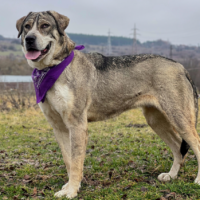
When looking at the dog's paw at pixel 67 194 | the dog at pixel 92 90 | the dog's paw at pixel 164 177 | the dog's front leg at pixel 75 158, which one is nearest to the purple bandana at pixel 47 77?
the dog at pixel 92 90

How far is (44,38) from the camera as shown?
374 cm

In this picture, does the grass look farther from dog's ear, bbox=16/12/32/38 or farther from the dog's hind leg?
dog's ear, bbox=16/12/32/38

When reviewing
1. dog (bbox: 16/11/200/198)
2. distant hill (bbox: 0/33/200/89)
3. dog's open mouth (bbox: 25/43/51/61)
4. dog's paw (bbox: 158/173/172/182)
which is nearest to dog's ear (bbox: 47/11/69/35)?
dog (bbox: 16/11/200/198)

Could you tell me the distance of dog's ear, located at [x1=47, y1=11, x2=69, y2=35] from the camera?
155 inches

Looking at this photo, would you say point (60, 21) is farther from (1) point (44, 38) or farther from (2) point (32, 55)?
(2) point (32, 55)

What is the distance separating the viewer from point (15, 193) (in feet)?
13.1

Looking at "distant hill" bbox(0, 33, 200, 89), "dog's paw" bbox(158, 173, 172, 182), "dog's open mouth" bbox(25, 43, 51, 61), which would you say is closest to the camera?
"dog's open mouth" bbox(25, 43, 51, 61)

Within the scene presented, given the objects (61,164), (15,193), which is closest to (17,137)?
(61,164)

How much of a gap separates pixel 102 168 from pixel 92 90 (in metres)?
1.67

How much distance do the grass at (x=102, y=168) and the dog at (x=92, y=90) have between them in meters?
0.33

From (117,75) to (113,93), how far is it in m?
0.30

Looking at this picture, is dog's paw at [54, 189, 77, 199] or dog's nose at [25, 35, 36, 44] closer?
dog's nose at [25, 35, 36, 44]

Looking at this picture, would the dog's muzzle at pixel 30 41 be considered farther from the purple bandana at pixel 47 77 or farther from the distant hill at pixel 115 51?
the distant hill at pixel 115 51

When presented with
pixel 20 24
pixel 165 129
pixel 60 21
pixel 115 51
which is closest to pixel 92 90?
pixel 60 21
